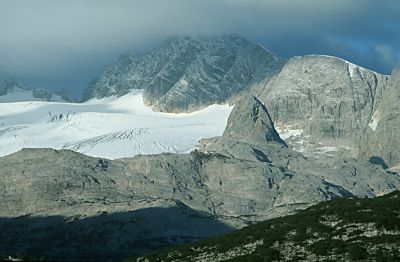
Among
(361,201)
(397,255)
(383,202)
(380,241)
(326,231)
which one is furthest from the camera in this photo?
(361,201)

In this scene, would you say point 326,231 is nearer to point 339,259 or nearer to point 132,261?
point 339,259

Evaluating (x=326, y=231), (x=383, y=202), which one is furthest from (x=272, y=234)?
(x=383, y=202)

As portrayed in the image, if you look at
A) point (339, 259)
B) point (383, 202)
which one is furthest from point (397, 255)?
point (383, 202)

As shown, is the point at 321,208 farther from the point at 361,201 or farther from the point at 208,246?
the point at 208,246

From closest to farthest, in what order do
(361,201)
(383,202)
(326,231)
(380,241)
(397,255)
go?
(397,255), (380,241), (326,231), (383,202), (361,201)

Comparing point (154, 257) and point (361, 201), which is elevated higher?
point (361, 201)

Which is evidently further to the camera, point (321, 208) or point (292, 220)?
point (321, 208)
